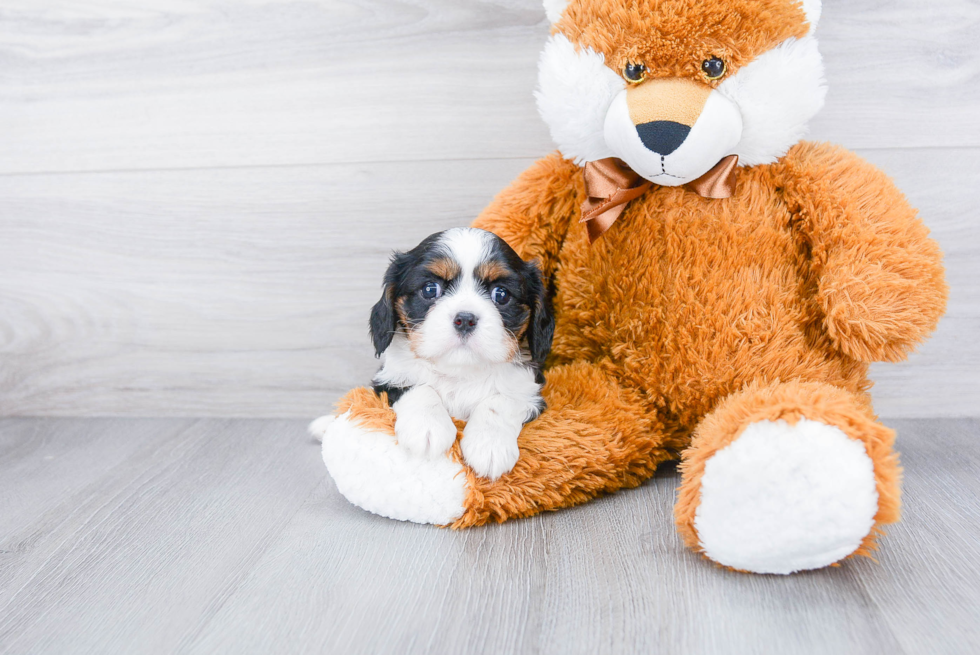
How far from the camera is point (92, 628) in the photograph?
1085 mm

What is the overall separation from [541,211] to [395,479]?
0.66 meters

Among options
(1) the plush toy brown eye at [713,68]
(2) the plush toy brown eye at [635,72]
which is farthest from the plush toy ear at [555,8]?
(1) the plush toy brown eye at [713,68]

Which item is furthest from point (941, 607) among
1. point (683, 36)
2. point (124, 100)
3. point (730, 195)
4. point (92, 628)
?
point (124, 100)

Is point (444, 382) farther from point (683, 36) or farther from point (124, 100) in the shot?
point (124, 100)

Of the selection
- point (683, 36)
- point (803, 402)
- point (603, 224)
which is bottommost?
point (803, 402)

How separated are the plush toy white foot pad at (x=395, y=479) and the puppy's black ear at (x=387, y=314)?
0.59 ft

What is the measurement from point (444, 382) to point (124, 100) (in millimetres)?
1259

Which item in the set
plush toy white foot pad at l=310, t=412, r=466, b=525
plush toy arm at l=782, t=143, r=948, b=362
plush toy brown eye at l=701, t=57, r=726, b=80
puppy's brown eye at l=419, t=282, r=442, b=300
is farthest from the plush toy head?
plush toy white foot pad at l=310, t=412, r=466, b=525

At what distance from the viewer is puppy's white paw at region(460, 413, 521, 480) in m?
1.31

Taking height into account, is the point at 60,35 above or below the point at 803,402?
above

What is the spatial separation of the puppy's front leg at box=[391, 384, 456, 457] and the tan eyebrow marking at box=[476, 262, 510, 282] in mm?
254

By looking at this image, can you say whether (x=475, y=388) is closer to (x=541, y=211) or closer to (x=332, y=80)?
(x=541, y=211)

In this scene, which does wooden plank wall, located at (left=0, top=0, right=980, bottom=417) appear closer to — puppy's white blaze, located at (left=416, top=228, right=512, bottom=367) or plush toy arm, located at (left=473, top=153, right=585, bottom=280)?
plush toy arm, located at (left=473, top=153, right=585, bottom=280)

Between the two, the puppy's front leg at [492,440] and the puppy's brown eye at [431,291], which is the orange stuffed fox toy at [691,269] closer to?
the puppy's front leg at [492,440]
